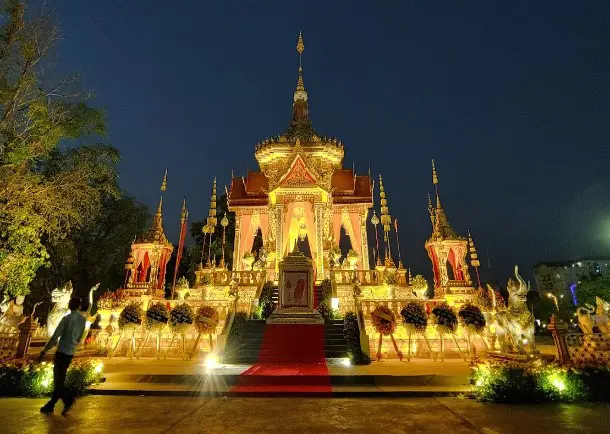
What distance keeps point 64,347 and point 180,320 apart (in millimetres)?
6320

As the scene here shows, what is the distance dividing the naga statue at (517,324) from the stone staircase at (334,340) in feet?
13.2

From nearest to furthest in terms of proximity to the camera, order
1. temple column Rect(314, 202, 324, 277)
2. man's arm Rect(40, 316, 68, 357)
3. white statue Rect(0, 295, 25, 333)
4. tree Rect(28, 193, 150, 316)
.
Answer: man's arm Rect(40, 316, 68, 357), white statue Rect(0, 295, 25, 333), temple column Rect(314, 202, 324, 277), tree Rect(28, 193, 150, 316)

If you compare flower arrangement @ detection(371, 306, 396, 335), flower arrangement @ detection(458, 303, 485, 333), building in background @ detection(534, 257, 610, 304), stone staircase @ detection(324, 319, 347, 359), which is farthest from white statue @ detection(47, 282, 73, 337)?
building in background @ detection(534, 257, 610, 304)

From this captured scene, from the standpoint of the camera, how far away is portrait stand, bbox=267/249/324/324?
452 inches

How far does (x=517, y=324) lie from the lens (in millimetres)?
8500

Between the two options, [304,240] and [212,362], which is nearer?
[212,362]

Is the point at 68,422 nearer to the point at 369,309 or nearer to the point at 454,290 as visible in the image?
the point at 369,309

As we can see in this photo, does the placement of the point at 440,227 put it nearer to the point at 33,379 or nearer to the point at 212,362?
the point at 212,362

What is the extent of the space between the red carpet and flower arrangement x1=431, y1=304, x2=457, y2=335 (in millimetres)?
3420

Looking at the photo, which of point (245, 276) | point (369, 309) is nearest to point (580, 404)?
point (369, 309)

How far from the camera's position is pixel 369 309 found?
37.8 ft

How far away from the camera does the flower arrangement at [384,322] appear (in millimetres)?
10188

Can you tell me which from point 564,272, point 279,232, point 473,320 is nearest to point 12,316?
point 279,232

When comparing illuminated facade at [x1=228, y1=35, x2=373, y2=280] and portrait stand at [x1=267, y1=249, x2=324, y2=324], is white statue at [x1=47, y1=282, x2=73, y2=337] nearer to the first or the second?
portrait stand at [x1=267, y1=249, x2=324, y2=324]
